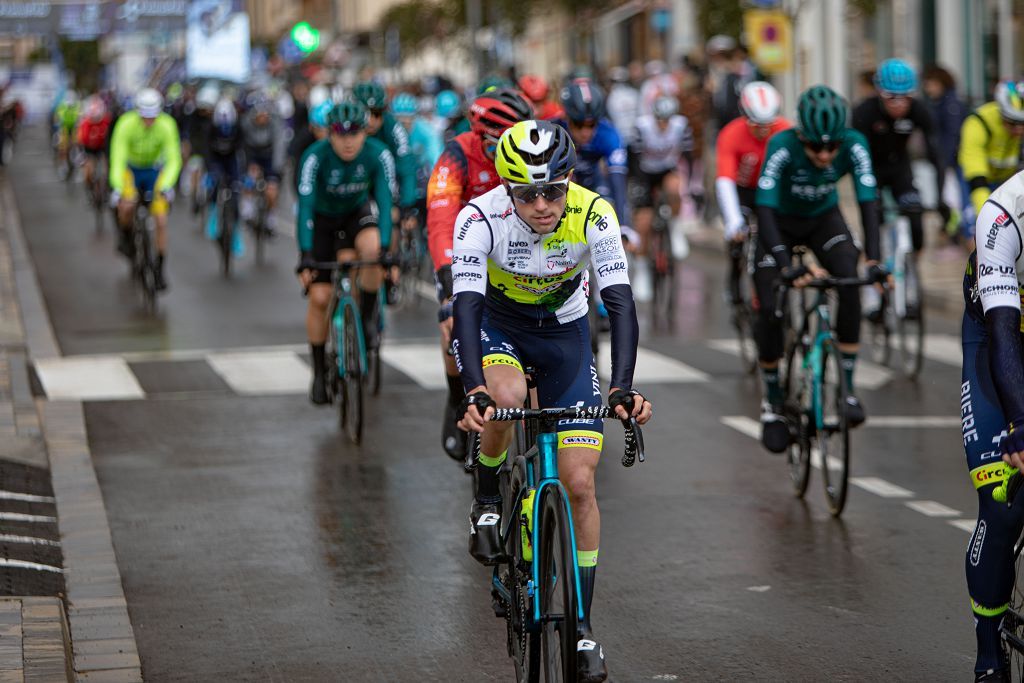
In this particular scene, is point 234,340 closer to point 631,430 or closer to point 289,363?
point 289,363

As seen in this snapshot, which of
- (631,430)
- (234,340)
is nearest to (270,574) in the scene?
(631,430)

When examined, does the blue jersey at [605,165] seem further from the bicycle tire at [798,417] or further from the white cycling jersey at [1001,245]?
the white cycling jersey at [1001,245]

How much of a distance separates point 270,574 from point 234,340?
804 cm

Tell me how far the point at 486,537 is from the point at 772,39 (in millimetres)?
19311

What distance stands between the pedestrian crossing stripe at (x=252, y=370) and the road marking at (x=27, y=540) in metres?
4.30

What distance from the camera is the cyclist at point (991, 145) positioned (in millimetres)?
11383

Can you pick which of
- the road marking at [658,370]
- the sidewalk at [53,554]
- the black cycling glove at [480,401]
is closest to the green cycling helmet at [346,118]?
the sidewalk at [53,554]

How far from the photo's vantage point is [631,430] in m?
5.43

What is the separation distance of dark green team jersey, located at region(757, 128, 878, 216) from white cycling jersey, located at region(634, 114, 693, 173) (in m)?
8.58

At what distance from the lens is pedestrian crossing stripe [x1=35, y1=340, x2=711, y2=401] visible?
12758mm

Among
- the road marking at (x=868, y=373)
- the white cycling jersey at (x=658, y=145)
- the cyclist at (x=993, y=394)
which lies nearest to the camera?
the cyclist at (x=993, y=394)

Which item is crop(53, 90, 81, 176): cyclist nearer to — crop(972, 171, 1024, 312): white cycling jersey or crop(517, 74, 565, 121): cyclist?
crop(517, 74, 565, 121): cyclist

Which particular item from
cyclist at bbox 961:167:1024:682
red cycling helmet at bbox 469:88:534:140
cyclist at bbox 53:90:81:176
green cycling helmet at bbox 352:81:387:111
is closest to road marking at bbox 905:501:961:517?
red cycling helmet at bbox 469:88:534:140

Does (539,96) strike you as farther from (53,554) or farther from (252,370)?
(53,554)
